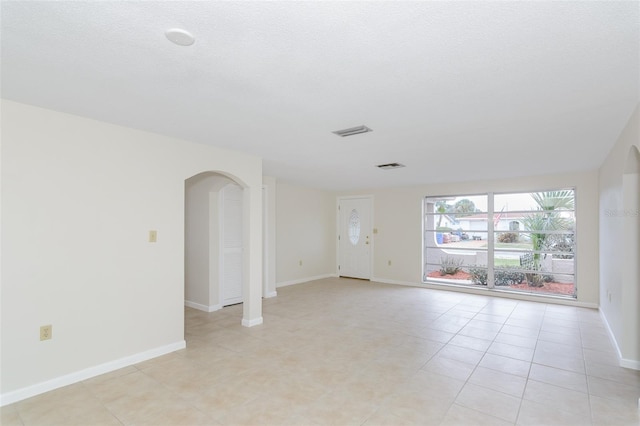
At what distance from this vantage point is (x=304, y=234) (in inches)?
311

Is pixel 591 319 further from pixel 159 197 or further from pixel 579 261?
pixel 159 197

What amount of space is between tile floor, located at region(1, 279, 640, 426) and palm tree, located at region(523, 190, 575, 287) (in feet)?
5.35

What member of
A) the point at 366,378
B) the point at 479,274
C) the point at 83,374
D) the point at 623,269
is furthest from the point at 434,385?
the point at 479,274

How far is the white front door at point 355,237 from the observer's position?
325 inches

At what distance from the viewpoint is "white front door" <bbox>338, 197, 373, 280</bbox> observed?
827 centimetres

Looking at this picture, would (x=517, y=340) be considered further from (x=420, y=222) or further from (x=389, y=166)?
(x=420, y=222)

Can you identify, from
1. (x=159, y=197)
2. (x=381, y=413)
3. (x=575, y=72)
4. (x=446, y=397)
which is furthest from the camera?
(x=159, y=197)

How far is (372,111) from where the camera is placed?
9.08 feet

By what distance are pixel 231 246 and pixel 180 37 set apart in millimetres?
4167

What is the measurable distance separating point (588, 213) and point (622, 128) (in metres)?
3.14

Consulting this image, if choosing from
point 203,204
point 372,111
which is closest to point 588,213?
point 372,111

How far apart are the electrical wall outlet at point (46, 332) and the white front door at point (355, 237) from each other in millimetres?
6533

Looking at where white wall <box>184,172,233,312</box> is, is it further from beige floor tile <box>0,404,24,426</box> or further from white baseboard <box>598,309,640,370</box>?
white baseboard <box>598,309,640,370</box>

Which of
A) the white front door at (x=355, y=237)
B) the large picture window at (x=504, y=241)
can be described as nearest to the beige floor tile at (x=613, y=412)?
the large picture window at (x=504, y=241)
